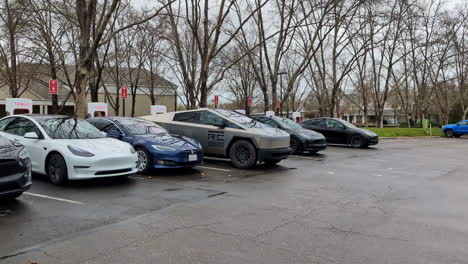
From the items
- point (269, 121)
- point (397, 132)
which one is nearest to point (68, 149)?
point (269, 121)

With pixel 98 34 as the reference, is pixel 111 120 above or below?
below

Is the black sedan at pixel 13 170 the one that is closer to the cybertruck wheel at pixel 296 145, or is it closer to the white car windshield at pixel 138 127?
the white car windshield at pixel 138 127

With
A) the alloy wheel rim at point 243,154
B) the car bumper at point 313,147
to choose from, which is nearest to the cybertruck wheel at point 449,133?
the car bumper at point 313,147

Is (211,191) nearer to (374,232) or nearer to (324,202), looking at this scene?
(324,202)

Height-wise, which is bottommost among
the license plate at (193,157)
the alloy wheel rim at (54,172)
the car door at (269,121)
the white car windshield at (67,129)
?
the alloy wheel rim at (54,172)

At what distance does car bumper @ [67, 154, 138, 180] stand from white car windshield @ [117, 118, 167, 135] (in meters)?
2.24

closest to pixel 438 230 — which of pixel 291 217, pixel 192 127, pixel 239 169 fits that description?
pixel 291 217

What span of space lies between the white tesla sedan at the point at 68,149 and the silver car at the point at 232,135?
347 centimetres

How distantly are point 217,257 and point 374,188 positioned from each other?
5.23 m

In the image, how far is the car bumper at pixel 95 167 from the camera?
7.40 meters

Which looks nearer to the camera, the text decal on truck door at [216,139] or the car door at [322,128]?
the text decal on truck door at [216,139]

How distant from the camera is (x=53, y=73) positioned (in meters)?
27.3

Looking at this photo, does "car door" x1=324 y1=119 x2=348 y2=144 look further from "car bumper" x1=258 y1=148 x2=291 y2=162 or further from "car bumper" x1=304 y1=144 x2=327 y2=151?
"car bumper" x1=258 y1=148 x2=291 y2=162

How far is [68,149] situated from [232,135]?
4709 millimetres
